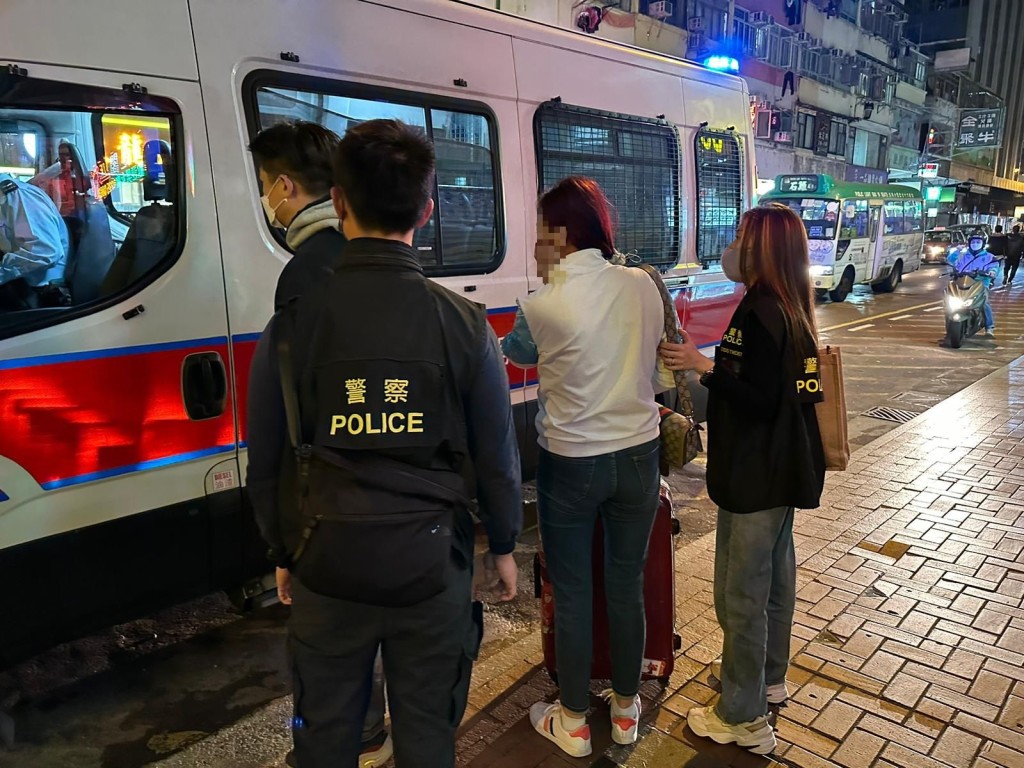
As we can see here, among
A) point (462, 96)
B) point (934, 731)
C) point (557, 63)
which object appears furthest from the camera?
point (557, 63)

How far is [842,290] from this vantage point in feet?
66.5

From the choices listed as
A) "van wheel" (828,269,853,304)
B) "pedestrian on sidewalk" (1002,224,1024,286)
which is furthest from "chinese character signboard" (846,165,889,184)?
"van wheel" (828,269,853,304)

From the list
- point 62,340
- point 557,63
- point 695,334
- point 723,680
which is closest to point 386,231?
point 62,340

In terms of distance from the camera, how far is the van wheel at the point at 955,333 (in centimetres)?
1198

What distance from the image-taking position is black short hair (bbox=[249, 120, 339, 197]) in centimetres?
215

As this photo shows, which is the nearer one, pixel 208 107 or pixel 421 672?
pixel 421 672

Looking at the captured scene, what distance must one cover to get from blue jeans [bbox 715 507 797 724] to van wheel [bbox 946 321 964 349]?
11.1 metres

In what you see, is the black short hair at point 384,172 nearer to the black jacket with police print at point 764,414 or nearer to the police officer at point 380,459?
the police officer at point 380,459

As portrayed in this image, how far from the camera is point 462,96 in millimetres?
3984

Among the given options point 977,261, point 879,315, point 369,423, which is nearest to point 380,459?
point 369,423

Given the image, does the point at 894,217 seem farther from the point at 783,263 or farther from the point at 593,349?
the point at 593,349

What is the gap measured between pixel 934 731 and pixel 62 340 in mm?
3583

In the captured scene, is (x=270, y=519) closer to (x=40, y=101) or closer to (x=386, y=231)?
(x=386, y=231)

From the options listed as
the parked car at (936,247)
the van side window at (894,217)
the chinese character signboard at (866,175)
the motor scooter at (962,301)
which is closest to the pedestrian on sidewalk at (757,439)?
→ the motor scooter at (962,301)
